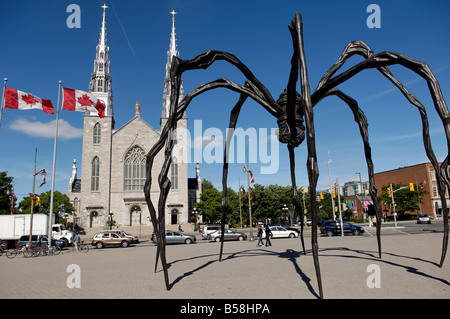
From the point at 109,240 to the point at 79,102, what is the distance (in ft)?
43.5

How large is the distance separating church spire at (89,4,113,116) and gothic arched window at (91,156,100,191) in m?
8.99

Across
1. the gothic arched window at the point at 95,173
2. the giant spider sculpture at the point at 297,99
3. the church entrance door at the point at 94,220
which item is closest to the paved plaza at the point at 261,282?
the giant spider sculpture at the point at 297,99

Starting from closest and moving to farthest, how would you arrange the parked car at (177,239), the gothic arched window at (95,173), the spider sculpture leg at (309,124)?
the spider sculpture leg at (309,124) < the parked car at (177,239) < the gothic arched window at (95,173)

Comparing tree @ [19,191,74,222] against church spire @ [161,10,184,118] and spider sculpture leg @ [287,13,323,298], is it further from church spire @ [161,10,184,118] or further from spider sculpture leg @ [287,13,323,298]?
spider sculpture leg @ [287,13,323,298]

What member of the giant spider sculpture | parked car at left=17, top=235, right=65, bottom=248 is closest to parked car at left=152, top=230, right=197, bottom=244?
parked car at left=17, top=235, right=65, bottom=248

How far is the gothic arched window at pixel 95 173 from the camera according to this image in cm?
5216

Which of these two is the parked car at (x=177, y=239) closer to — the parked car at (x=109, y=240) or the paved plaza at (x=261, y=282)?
the parked car at (x=109, y=240)

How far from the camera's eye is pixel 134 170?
180ft

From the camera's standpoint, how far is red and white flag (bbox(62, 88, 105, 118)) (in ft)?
63.6

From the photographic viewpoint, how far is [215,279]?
801 cm
